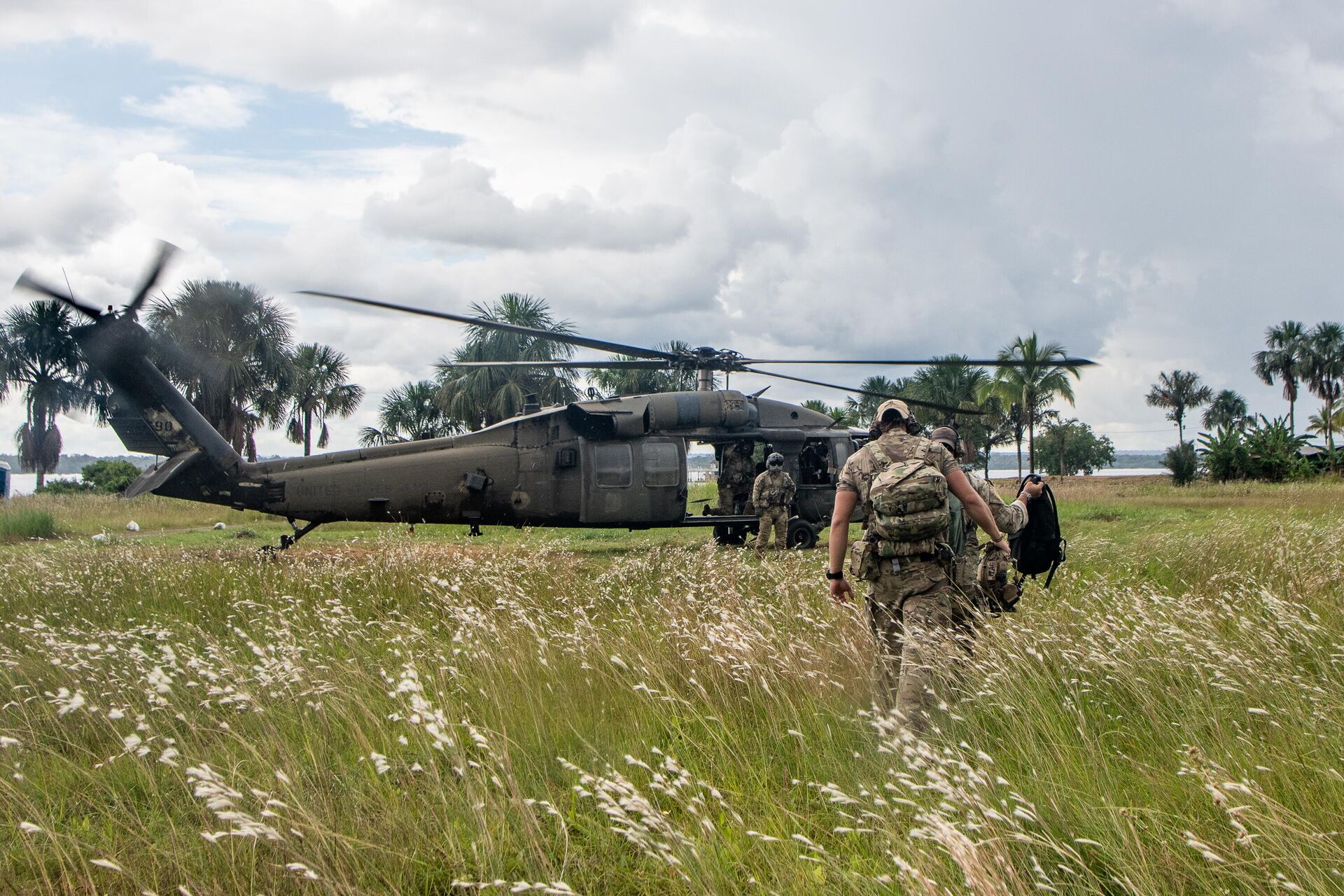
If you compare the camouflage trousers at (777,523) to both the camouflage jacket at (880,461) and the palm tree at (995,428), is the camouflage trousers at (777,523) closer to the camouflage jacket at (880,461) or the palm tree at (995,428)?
the camouflage jacket at (880,461)

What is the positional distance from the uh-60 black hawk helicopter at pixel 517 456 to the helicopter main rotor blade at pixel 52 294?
0.06 feet

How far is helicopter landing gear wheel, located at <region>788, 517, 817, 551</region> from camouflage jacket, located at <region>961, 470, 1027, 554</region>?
344 inches

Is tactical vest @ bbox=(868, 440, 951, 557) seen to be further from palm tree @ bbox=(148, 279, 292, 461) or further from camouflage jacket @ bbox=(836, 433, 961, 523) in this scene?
palm tree @ bbox=(148, 279, 292, 461)

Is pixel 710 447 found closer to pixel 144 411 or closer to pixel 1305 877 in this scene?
pixel 144 411

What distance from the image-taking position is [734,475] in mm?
15023

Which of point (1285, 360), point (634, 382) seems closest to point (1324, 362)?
point (1285, 360)

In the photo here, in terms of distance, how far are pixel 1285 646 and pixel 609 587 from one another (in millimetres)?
5186

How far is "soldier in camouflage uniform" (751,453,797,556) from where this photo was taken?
13.7 metres

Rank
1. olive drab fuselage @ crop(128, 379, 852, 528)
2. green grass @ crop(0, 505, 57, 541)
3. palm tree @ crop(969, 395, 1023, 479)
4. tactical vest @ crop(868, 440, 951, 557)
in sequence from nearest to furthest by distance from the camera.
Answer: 1. tactical vest @ crop(868, 440, 951, 557)
2. olive drab fuselage @ crop(128, 379, 852, 528)
3. green grass @ crop(0, 505, 57, 541)
4. palm tree @ crop(969, 395, 1023, 479)

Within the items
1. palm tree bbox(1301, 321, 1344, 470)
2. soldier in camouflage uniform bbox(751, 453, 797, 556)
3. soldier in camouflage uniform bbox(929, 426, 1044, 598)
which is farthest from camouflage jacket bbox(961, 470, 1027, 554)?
palm tree bbox(1301, 321, 1344, 470)

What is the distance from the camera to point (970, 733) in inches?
164

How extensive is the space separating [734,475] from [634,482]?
1971 mm

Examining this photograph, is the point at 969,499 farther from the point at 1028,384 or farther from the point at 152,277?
the point at 1028,384

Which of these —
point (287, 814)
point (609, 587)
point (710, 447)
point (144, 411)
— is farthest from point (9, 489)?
point (287, 814)
